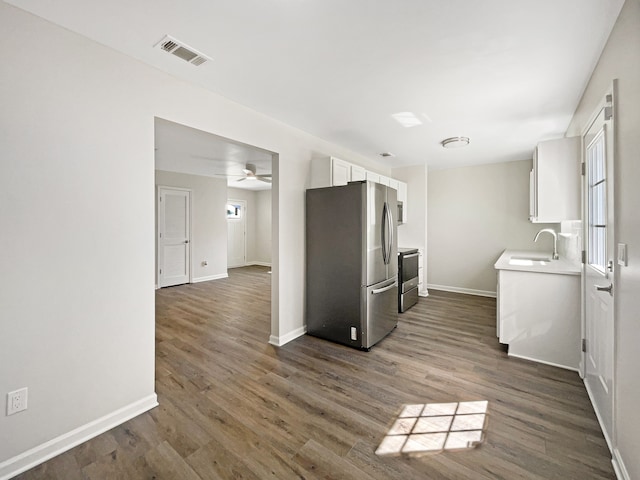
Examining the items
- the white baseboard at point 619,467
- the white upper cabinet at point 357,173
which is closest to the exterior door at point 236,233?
the white upper cabinet at point 357,173

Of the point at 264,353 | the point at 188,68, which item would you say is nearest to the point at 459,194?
the point at 264,353

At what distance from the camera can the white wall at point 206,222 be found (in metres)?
6.69

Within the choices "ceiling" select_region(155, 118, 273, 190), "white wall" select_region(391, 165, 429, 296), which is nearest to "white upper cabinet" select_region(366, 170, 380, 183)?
"white wall" select_region(391, 165, 429, 296)

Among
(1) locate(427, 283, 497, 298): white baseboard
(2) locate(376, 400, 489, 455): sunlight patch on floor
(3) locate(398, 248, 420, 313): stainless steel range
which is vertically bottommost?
(2) locate(376, 400, 489, 455): sunlight patch on floor

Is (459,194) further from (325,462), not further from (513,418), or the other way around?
(325,462)

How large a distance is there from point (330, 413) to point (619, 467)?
1.61 meters

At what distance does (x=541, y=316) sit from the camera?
277 centimetres

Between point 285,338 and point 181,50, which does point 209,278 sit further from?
point 181,50

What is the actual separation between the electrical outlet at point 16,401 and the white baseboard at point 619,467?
3204 mm

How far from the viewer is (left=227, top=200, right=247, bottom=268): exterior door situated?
895 centimetres

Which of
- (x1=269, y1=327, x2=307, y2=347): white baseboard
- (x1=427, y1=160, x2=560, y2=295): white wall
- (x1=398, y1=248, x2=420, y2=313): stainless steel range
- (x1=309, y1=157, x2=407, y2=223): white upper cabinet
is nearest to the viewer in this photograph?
(x1=269, y1=327, x2=307, y2=347): white baseboard

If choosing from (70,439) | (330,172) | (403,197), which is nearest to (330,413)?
(70,439)

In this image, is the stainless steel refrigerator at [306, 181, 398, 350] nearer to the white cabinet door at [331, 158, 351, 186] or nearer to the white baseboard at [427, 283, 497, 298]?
the white cabinet door at [331, 158, 351, 186]

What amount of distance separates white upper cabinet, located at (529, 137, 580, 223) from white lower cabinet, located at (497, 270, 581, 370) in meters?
0.63
